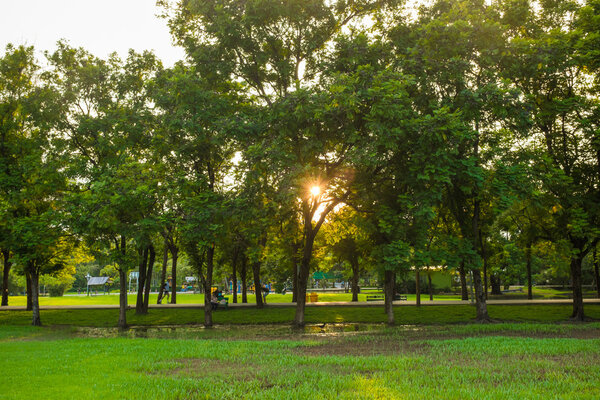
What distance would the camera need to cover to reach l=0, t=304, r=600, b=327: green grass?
23031mm

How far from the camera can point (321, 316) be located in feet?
82.1

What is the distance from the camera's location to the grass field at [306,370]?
7.08m

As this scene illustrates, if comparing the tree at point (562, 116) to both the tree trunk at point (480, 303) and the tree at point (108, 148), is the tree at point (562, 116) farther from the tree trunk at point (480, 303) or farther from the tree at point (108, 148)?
the tree at point (108, 148)

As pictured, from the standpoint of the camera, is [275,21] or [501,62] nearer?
[501,62]

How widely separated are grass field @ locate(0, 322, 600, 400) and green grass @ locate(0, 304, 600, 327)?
31.8ft

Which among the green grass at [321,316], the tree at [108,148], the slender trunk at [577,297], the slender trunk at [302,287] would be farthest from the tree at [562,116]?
the tree at [108,148]

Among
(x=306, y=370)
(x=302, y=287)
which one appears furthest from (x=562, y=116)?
(x=306, y=370)

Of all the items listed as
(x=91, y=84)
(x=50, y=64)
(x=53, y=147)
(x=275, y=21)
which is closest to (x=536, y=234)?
(x=275, y=21)

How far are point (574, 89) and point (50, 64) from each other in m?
28.3

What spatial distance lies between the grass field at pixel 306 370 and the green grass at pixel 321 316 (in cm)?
971

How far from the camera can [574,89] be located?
22.4 meters

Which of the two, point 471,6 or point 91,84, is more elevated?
point 471,6

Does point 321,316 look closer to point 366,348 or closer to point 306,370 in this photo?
point 366,348

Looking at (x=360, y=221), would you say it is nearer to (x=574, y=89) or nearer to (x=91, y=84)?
(x=574, y=89)
